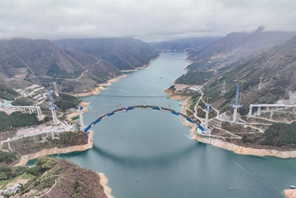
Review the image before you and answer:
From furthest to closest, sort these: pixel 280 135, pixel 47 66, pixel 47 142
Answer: pixel 47 66 < pixel 47 142 < pixel 280 135

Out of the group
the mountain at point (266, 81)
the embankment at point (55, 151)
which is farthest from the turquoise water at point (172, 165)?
the mountain at point (266, 81)

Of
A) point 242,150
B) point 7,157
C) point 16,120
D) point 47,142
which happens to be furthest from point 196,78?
point 7,157

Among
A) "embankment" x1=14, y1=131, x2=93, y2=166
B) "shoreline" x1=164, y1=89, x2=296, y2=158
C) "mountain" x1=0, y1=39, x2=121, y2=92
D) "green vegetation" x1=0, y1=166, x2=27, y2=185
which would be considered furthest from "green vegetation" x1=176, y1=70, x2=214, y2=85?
"green vegetation" x1=0, y1=166, x2=27, y2=185

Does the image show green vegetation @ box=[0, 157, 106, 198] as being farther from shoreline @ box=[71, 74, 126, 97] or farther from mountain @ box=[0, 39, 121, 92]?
mountain @ box=[0, 39, 121, 92]

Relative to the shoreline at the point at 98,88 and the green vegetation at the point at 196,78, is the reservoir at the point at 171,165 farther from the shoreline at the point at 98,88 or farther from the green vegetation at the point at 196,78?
the green vegetation at the point at 196,78

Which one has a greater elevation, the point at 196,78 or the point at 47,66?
the point at 47,66

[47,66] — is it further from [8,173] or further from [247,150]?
[247,150]

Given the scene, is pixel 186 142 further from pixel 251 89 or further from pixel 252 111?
pixel 251 89
